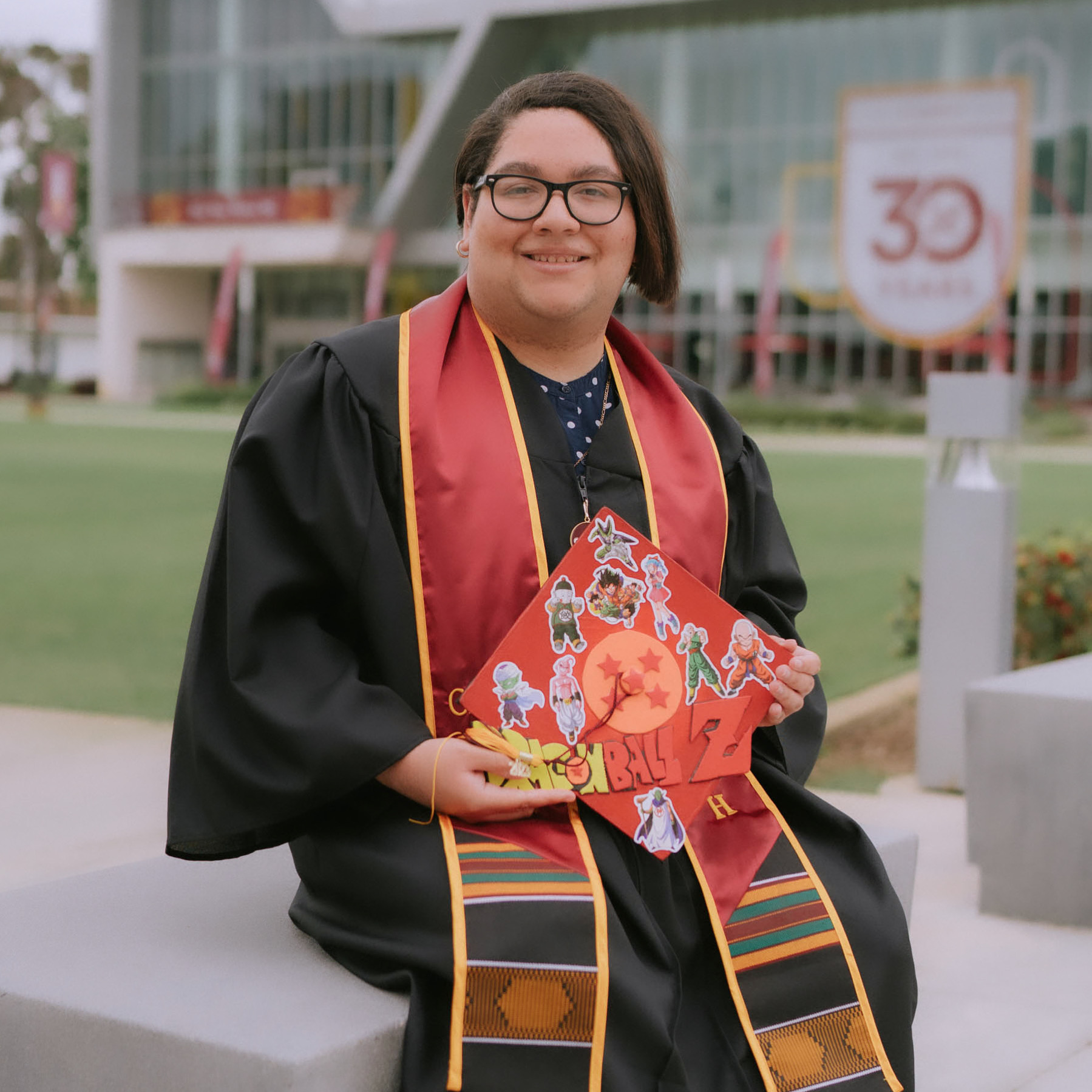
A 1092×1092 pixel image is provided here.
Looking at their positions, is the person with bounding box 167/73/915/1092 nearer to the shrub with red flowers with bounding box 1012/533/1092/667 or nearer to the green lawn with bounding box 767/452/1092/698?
the shrub with red flowers with bounding box 1012/533/1092/667

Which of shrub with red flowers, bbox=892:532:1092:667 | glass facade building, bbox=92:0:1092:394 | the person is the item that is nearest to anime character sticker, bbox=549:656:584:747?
the person

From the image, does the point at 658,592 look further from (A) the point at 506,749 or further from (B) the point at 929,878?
(B) the point at 929,878

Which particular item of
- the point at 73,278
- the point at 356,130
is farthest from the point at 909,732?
the point at 73,278

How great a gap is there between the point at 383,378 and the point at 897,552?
11.5 m

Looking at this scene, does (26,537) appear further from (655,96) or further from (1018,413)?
(655,96)

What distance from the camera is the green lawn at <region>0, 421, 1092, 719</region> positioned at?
26.8ft

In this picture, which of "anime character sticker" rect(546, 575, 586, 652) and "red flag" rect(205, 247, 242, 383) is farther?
"red flag" rect(205, 247, 242, 383)

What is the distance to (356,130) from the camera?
47.0 meters

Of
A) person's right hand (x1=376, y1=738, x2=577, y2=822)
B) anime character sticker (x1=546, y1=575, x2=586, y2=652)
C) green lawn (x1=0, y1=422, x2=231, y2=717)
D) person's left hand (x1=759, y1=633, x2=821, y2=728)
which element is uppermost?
anime character sticker (x1=546, y1=575, x2=586, y2=652)

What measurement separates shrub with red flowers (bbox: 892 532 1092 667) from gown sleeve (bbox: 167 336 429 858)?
501cm

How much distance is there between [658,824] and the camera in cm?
237

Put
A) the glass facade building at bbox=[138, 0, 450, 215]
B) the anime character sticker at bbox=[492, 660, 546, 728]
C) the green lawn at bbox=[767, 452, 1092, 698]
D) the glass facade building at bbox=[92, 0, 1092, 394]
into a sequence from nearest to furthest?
1. the anime character sticker at bbox=[492, 660, 546, 728]
2. the green lawn at bbox=[767, 452, 1092, 698]
3. the glass facade building at bbox=[92, 0, 1092, 394]
4. the glass facade building at bbox=[138, 0, 450, 215]

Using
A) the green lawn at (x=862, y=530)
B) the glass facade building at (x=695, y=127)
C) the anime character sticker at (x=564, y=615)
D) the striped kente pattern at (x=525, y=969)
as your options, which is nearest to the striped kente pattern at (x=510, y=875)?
the striped kente pattern at (x=525, y=969)

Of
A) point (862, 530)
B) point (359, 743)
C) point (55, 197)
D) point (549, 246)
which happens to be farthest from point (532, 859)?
point (55, 197)
